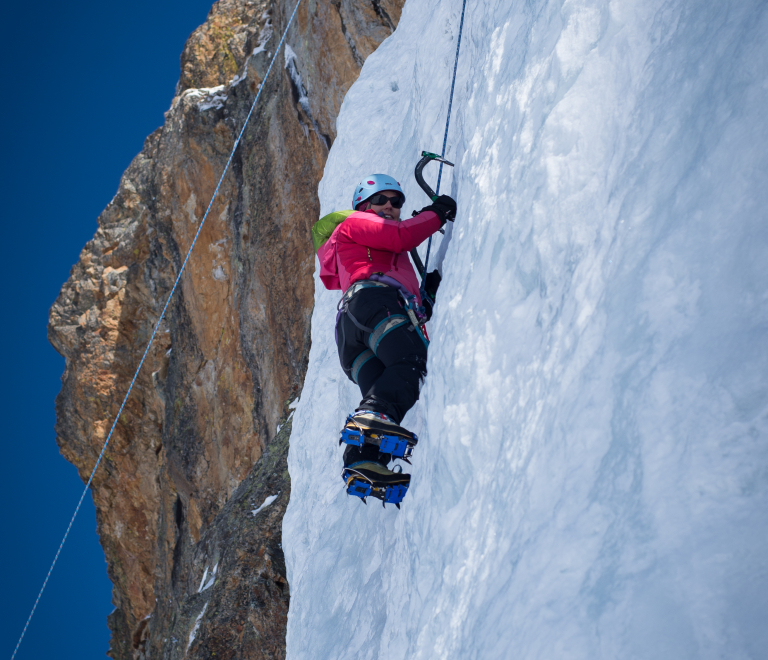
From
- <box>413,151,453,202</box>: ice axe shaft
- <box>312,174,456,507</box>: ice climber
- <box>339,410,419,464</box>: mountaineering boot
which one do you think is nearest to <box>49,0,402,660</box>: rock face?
<box>312,174,456,507</box>: ice climber

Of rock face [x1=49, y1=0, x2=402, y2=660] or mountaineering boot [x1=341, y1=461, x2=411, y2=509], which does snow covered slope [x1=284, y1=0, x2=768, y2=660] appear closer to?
mountaineering boot [x1=341, y1=461, x2=411, y2=509]

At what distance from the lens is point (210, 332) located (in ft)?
33.2

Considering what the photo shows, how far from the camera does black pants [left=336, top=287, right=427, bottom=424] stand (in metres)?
2.75

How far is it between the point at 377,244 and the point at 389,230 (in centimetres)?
10

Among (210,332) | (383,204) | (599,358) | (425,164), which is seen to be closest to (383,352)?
(383,204)

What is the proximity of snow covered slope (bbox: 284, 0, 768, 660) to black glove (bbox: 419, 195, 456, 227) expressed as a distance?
0.40ft

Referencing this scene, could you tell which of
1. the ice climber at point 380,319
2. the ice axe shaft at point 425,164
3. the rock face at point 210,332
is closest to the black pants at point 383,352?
the ice climber at point 380,319

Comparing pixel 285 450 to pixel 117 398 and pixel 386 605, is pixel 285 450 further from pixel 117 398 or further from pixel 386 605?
pixel 117 398

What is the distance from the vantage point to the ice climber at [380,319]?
8.50 feet

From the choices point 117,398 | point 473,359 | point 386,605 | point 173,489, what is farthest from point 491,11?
point 117,398

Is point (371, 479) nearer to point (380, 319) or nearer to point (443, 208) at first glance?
point (380, 319)

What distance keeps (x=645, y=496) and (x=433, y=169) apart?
8.53ft

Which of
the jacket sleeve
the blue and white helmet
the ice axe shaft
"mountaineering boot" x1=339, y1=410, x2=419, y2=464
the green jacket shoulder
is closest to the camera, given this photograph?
"mountaineering boot" x1=339, y1=410, x2=419, y2=464

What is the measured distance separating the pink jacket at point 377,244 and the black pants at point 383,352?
147 millimetres
